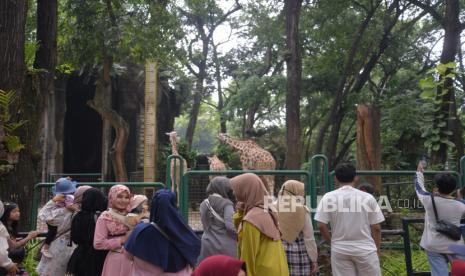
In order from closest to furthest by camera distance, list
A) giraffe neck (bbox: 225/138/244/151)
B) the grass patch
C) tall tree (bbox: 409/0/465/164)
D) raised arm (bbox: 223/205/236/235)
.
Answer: raised arm (bbox: 223/205/236/235), the grass patch, tall tree (bbox: 409/0/465/164), giraffe neck (bbox: 225/138/244/151)

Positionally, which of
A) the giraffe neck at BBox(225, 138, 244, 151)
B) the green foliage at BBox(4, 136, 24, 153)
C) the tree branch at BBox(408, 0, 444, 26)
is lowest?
the green foliage at BBox(4, 136, 24, 153)

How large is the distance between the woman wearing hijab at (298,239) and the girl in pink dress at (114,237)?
54.2 inches

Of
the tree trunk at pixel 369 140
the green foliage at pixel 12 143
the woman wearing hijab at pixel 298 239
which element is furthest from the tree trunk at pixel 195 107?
the woman wearing hijab at pixel 298 239

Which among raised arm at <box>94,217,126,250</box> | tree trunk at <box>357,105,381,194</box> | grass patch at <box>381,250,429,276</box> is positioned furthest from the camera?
tree trunk at <box>357,105,381,194</box>

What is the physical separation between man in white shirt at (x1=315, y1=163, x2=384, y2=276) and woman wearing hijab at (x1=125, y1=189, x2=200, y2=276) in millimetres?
1388

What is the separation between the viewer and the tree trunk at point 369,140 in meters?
8.92

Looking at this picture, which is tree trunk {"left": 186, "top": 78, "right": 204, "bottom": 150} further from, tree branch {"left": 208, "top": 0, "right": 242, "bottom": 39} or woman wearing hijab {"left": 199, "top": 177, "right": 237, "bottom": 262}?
woman wearing hijab {"left": 199, "top": 177, "right": 237, "bottom": 262}

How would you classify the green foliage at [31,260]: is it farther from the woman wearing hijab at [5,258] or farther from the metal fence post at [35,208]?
the woman wearing hijab at [5,258]

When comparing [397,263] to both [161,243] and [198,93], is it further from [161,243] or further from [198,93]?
[198,93]

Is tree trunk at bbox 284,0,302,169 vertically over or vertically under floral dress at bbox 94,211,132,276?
over

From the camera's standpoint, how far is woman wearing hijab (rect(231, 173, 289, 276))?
13.1 ft

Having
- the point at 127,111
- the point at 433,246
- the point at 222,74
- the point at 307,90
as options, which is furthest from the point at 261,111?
the point at 433,246

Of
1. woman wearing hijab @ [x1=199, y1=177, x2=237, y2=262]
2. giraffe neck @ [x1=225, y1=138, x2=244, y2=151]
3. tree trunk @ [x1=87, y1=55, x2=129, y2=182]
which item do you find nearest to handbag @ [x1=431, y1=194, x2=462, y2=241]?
woman wearing hijab @ [x1=199, y1=177, x2=237, y2=262]

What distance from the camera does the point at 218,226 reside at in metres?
4.84
